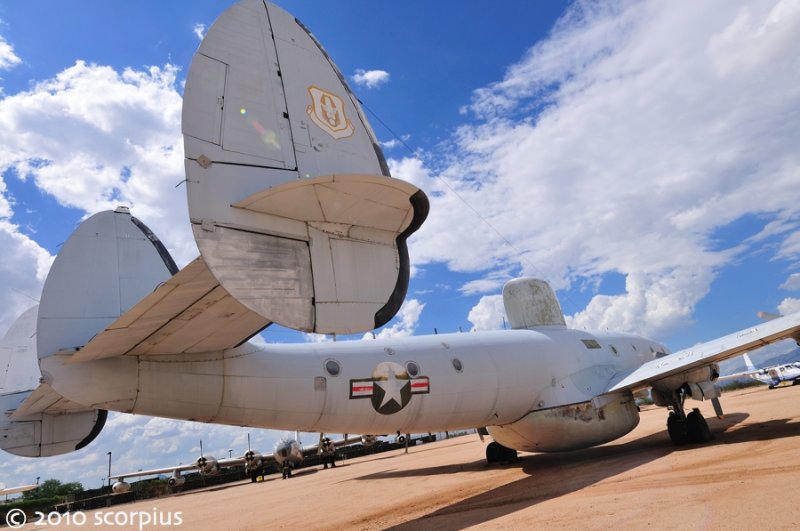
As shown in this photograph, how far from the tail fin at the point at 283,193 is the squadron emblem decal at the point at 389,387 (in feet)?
16.0

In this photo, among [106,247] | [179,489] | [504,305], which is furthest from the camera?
[179,489]

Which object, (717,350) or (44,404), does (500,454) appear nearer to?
(717,350)

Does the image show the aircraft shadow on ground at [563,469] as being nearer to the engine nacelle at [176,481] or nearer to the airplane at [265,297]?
the airplane at [265,297]

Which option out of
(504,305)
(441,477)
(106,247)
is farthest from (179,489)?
(106,247)

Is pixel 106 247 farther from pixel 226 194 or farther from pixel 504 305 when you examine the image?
pixel 504 305

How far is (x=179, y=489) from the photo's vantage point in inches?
1367

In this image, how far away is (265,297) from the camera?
16.6ft

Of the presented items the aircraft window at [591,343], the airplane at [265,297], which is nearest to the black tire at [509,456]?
the airplane at [265,297]

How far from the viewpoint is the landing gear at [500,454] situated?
15.5m

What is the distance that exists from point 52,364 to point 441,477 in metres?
11.2

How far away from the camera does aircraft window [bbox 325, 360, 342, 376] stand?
393 inches

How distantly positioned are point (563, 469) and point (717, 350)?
4949mm

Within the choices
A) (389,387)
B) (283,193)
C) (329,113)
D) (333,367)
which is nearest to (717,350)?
(389,387)

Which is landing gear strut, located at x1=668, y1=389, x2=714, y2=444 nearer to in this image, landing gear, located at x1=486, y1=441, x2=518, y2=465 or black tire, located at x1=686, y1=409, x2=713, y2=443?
black tire, located at x1=686, y1=409, x2=713, y2=443
